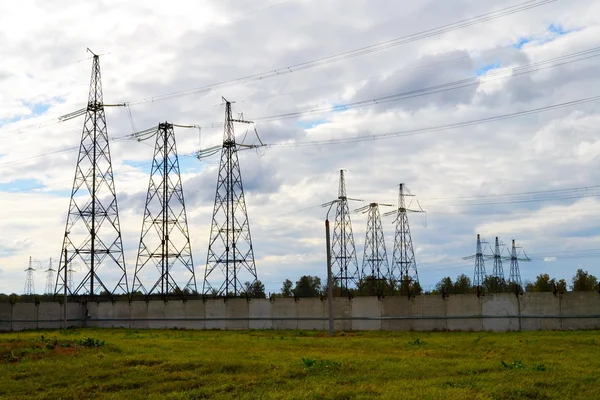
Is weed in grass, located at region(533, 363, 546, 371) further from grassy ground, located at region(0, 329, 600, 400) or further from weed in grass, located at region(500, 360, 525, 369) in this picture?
weed in grass, located at region(500, 360, 525, 369)

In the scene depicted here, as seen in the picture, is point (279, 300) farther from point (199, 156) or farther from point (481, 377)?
point (481, 377)

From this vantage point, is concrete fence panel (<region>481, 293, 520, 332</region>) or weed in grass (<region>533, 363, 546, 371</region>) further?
concrete fence panel (<region>481, 293, 520, 332</region>)

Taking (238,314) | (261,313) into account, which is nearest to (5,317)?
(238,314)

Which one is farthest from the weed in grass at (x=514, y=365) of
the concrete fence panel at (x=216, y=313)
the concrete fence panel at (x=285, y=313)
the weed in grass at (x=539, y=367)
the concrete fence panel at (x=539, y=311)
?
the concrete fence panel at (x=216, y=313)

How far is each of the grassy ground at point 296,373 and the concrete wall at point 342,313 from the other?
36.4ft

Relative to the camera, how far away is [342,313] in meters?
50.6

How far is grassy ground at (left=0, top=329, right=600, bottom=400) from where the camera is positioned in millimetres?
18734

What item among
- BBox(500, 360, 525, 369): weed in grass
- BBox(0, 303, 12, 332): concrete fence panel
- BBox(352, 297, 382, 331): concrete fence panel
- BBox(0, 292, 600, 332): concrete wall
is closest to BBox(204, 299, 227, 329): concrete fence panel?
BBox(0, 292, 600, 332): concrete wall

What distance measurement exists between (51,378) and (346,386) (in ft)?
33.2

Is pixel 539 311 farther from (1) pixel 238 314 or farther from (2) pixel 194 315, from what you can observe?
(2) pixel 194 315

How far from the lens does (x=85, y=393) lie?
20594mm

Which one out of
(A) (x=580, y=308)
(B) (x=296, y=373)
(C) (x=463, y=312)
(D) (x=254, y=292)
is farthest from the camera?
(D) (x=254, y=292)

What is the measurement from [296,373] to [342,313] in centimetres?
2929

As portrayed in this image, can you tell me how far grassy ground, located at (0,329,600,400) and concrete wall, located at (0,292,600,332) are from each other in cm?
1108
